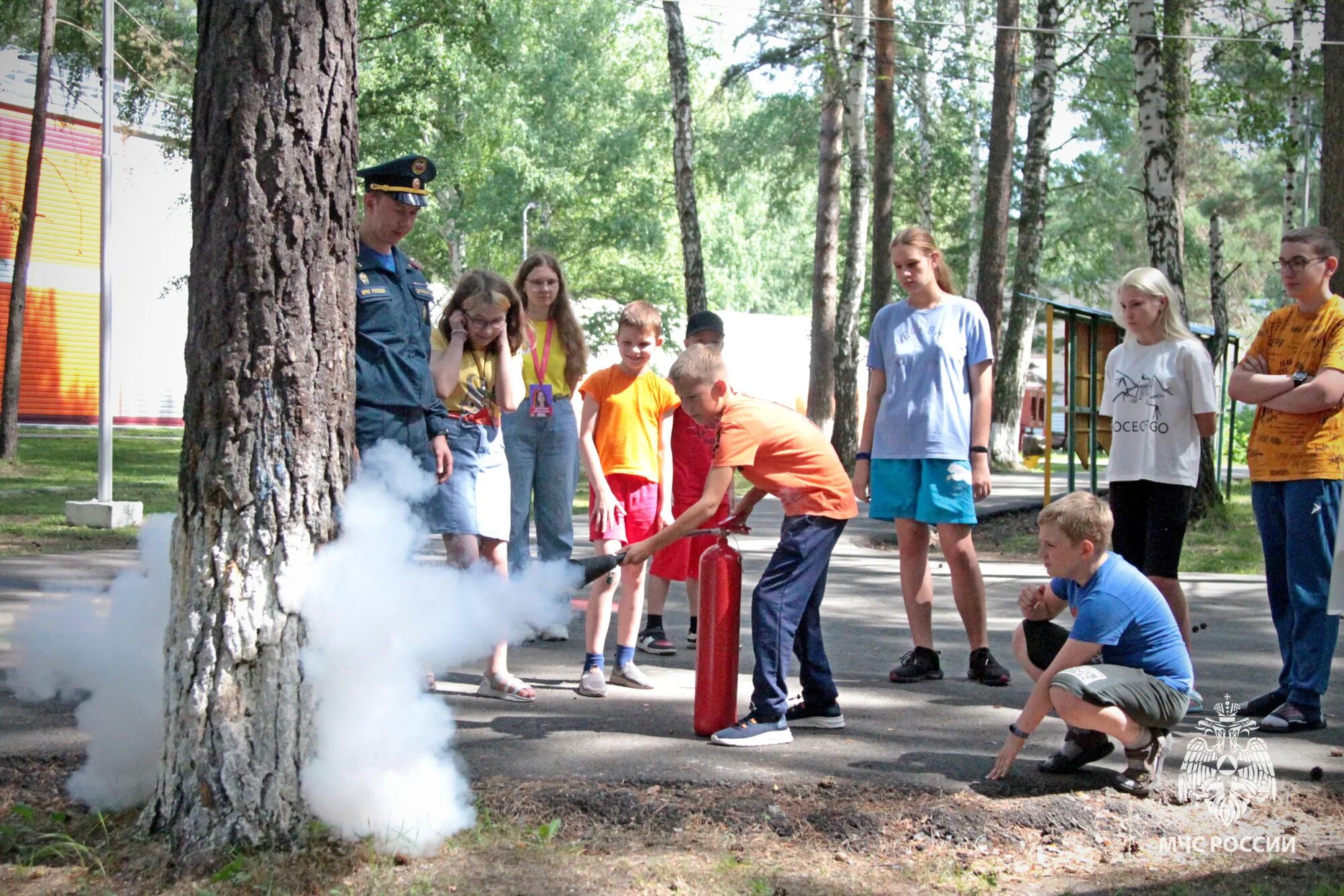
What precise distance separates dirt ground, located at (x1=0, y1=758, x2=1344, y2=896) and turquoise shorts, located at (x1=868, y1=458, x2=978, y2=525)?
1778 mm

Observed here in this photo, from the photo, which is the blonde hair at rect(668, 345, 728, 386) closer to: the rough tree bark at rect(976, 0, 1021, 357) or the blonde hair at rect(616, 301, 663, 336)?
the blonde hair at rect(616, 301, 663, 336)

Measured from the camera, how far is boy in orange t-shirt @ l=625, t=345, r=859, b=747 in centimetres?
475

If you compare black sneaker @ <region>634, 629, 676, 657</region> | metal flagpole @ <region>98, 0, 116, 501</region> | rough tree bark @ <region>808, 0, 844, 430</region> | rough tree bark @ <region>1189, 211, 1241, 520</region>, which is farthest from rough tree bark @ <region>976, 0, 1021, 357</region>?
black sneaker @ <region>634, 629, 676, 657</region>

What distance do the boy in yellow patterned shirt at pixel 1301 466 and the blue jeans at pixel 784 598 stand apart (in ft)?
6.01

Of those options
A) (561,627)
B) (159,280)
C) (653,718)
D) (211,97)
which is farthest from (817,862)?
(159,280)

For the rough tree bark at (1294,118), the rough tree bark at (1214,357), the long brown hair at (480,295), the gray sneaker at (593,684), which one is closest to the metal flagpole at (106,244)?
the long brown hair at (480,295)

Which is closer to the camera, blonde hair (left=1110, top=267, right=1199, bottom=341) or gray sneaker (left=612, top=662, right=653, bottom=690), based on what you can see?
blonde hair (left=1110, top=267, right=1199, bottom=341)

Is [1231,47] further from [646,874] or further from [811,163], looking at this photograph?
[646,874]

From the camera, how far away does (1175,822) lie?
4.05 m

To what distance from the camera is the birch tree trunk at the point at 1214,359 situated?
12812 millimetres

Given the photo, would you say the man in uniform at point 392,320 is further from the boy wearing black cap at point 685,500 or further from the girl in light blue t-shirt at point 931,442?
the girl in light blue t-shirt at point 931,442

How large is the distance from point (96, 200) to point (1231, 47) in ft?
85.7

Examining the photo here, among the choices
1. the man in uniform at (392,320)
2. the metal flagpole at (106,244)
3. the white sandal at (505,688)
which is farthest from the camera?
the metal flagpole at (106,244)

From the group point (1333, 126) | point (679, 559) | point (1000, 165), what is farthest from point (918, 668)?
point (1000, 165)
